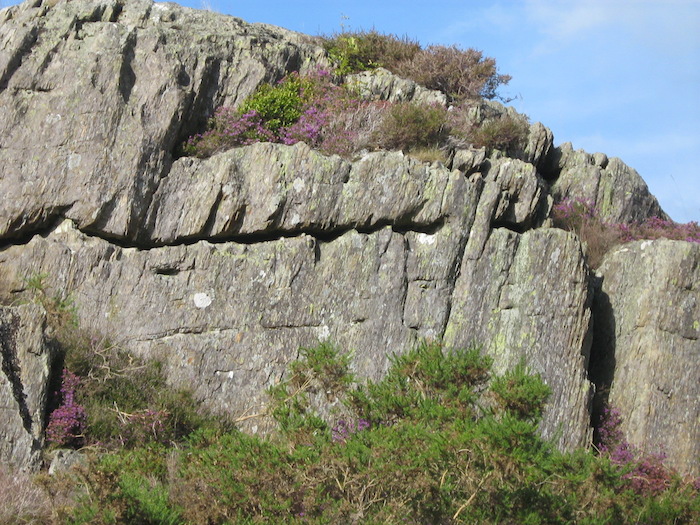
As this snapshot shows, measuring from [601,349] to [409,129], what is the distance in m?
5.69

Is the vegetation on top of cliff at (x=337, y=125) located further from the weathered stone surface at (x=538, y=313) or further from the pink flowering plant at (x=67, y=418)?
the pink flowering plant at (x=67, y=418)

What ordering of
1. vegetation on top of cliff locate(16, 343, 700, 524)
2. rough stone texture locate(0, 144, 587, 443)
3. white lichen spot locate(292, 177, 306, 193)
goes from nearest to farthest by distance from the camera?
vegetation on top of cliff locate(16, 343, 700, 524) < rough stone texture locate(0, 144, 587, 443) < white lichen spot locate(292, 177, 306, 193)

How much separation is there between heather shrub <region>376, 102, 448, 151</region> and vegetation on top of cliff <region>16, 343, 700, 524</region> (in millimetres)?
6616

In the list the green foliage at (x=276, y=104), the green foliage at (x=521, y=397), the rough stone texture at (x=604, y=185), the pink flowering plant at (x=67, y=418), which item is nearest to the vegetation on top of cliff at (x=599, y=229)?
the rough stone texture at (x=604, y=185)

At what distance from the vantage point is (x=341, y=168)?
15727 mm

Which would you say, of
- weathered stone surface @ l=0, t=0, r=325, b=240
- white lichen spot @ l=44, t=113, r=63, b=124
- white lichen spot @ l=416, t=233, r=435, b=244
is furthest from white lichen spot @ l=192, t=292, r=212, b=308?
white lichen spot @ l=44, t=113, r=63, b=124

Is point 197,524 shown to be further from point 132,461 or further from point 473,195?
point 473,195

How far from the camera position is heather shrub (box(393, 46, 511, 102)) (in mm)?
20844

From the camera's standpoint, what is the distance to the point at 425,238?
15430 millimetres

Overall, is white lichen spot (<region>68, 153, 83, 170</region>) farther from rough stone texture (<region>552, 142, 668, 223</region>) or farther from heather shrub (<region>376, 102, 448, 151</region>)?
rough stone texture (<region>552, 142, 668, 223</region>)

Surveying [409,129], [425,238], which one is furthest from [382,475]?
[409,129]

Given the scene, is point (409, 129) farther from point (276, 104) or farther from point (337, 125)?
point (276, 104)

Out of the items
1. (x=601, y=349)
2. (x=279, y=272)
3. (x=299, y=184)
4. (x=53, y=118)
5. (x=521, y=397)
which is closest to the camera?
(x=521, y=397)

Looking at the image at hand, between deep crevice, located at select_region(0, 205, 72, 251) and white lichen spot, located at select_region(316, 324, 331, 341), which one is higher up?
deep crevice, located at select_region(0, 205, 72, 251)
